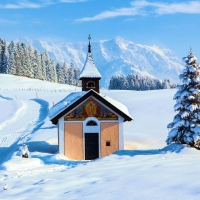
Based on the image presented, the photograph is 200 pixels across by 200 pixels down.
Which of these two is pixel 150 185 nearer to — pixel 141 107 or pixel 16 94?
pixel 141 107

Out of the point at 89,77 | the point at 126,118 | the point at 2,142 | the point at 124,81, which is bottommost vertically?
the point at 2,142

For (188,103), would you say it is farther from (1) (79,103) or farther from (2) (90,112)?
(1) (79,103)

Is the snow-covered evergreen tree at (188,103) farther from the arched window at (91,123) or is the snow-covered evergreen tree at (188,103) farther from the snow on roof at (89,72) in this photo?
the snow on roof at (89,72)

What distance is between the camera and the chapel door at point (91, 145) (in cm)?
2205

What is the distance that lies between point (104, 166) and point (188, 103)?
7757mm

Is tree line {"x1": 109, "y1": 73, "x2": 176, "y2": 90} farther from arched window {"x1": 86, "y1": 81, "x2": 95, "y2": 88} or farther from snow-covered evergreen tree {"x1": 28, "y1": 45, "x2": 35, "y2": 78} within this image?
arched window {"x1": 86, "y1": 81, "x2": 95, "y2": 88}

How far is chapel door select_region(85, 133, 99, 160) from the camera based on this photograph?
22047mm

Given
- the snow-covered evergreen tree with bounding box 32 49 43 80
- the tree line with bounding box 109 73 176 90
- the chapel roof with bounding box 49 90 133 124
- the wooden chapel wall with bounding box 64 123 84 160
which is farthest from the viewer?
the tree line with bounding box 109 73 176 90

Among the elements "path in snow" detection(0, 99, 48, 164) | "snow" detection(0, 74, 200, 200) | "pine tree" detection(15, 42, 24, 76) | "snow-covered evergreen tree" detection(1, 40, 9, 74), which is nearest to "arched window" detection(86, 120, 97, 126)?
"snow" detection(0, 74, 200, 200)

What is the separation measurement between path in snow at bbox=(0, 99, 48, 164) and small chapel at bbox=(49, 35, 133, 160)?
3.71 m

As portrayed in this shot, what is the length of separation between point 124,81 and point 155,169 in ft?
446

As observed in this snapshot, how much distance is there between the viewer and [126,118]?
21828 millimetres

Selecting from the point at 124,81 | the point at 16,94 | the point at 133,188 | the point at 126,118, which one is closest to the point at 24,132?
the point at 126,118

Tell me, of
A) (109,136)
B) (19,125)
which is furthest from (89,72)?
(19,125)
